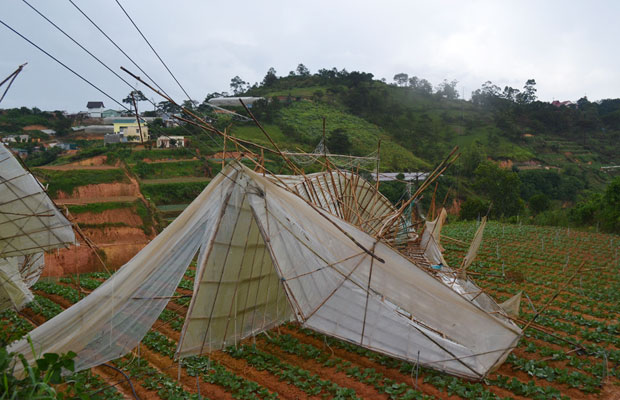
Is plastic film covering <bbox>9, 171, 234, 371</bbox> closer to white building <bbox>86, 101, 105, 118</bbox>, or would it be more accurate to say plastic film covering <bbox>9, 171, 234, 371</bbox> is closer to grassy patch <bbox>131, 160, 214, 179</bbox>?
grassy patch <bbox>131, 160, 214, 179</bbox>

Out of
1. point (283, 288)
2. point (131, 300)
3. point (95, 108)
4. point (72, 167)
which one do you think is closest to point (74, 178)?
point (72, 167)

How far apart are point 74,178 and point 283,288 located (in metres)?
30.5

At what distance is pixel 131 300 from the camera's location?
6.22m

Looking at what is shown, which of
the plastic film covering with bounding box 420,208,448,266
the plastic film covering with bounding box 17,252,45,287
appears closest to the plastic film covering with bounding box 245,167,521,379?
the plastic film covering with bounding box 420,208,448,266

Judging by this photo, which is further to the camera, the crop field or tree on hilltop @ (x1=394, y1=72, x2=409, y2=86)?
tree on hilltop @ (x1=394, y1=72, x2=409, y2=86)

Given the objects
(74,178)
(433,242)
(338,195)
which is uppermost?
(338,195)

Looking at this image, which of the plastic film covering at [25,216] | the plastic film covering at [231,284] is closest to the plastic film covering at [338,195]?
the plastic film covering at [231,284]

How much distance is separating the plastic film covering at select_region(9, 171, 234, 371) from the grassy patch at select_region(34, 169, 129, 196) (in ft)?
94.8

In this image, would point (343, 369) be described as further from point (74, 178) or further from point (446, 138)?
point (446, 138)

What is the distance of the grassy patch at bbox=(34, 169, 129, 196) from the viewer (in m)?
31.6

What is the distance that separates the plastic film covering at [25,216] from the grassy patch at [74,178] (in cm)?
2387

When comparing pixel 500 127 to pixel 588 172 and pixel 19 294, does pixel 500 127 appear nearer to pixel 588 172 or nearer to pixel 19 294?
pixel 588 172

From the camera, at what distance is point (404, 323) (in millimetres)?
7000

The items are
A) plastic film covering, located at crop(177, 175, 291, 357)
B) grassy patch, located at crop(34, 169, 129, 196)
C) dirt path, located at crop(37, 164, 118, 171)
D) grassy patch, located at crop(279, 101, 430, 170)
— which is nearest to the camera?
plastic film covering, located at crop(177, 175, 291, 357)
